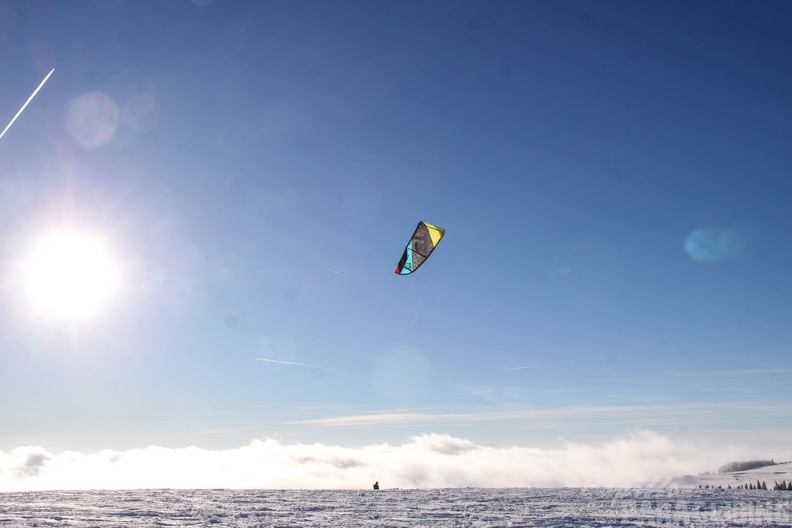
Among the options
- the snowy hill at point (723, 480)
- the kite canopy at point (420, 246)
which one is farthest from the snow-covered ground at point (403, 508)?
the kite canopy at point (420, 246)

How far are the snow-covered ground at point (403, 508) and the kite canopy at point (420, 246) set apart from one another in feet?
39.6

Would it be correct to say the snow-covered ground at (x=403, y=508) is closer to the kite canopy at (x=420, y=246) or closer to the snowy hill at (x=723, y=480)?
the snowy hill at (x=723, y=480)

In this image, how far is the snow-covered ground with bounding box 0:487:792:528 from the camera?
15102 millimetres

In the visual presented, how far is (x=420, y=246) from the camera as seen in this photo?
94.7 feet

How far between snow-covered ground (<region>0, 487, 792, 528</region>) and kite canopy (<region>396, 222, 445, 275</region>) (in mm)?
12067

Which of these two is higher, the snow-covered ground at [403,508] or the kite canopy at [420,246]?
the kite canopy at [420,246]

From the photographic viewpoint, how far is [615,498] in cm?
2173

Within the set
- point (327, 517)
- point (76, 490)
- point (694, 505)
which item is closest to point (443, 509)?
point (327, 517)

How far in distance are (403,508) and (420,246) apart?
1439cm

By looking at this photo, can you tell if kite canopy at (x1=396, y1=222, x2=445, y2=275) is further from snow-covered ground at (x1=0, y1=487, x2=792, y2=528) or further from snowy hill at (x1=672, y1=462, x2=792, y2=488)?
snowy hill at (x1=672, y1=462, x2=792, y2=488)

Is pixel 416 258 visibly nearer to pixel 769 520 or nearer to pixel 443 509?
pixel 443 509

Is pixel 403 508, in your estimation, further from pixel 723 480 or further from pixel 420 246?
pixel 723 480

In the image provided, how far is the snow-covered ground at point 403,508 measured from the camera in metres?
15.1

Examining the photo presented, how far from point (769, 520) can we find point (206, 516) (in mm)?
17814
